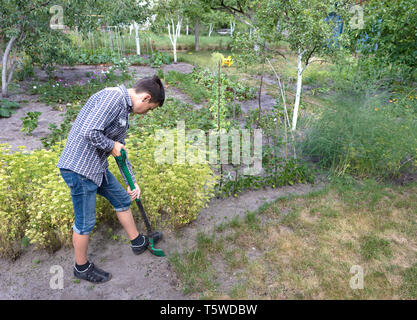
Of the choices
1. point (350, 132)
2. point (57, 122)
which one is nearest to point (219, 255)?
point (350, 132)

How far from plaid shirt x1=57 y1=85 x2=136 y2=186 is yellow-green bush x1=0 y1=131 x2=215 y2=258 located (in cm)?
57

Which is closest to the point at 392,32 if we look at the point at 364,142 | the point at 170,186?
the point at 364,142

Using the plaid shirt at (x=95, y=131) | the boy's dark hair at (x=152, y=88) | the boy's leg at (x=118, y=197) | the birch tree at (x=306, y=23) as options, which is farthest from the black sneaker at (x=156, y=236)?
the birch tree at (x=306, y=23)

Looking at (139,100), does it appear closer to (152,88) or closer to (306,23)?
(152,88)

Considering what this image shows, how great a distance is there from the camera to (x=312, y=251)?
120 inches

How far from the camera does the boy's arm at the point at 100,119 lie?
6.93 feet

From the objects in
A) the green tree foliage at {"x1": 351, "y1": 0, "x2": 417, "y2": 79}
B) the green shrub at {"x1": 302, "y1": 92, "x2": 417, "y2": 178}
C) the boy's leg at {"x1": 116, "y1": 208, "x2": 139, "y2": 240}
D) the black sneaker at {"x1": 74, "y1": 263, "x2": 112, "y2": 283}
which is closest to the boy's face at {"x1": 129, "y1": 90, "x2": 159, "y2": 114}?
the boy's leg at {"x1": 116, "y1": 208, "x2": 139, "y2": 240}

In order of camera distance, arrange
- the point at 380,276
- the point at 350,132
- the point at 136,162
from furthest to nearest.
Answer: the point at 350,132 → the point at 136,162 → the point at 380,276

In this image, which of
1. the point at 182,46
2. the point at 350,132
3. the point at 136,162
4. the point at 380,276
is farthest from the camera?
the point at 182,46

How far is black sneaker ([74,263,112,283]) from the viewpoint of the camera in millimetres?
2578

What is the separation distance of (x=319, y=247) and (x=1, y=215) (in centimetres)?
304

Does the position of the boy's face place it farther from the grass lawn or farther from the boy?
the grass lawn
